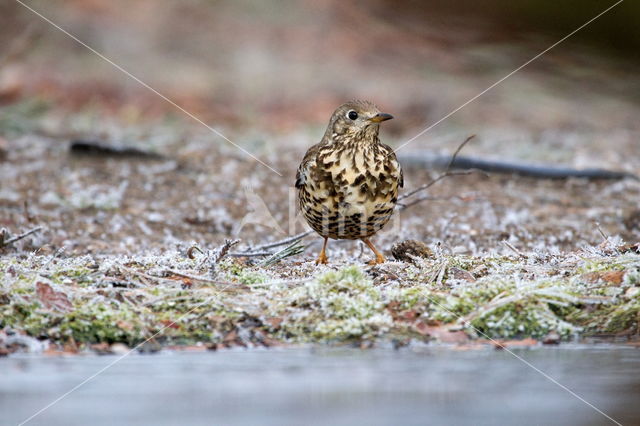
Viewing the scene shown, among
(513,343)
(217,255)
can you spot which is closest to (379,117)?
(217,255)

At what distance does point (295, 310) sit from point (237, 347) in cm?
43

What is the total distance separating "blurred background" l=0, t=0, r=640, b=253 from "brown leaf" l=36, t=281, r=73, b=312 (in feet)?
8.75

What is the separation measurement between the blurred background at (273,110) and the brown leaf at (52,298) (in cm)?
267

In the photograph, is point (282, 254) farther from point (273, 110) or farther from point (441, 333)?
point (273, 110)

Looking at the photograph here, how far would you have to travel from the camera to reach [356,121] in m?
5.63

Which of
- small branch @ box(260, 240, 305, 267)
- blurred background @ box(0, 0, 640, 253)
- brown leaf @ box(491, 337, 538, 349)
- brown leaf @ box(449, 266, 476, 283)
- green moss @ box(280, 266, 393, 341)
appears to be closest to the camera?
brown leaf @ box(491, 337, 538, 349)

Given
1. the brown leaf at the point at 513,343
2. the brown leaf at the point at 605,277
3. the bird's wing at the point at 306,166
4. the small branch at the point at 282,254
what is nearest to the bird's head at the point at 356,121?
the bird's wing at the point at 306,166

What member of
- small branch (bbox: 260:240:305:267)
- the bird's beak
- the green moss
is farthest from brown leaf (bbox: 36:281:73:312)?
the bird's beak

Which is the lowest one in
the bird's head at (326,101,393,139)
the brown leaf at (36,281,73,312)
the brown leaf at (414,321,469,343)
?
the brown leaf at (414,321,469,343)

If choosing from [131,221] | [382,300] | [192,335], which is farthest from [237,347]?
[131,221]

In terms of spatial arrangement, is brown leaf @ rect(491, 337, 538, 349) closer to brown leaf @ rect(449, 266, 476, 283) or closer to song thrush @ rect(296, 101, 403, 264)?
brown leaf @ rect(449, 266, 476, 283)

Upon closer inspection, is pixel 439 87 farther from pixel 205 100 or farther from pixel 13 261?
pixel 13 261

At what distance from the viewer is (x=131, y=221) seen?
806 cm

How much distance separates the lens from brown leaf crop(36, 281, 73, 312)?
4.27 meters
